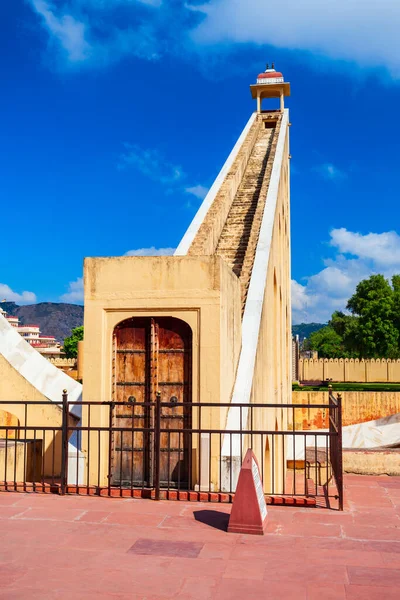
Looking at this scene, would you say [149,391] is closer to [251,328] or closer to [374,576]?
[251,328]

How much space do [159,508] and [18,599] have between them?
254 cm

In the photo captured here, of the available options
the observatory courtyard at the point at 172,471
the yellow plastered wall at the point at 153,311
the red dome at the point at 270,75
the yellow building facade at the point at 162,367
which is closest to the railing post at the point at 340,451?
the observatory courtyard at the point at 172,471

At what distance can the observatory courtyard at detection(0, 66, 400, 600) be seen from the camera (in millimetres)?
4695

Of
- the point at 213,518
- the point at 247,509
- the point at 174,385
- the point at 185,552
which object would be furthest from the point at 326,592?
the point at 174,385

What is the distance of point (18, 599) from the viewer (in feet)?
13.7

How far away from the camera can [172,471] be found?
25.6 ft

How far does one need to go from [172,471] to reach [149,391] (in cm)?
101

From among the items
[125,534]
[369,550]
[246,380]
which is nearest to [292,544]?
[369,550]

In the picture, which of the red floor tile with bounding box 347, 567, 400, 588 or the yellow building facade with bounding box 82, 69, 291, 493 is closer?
the red floor tile with bounding box 347, 567, 400, 588

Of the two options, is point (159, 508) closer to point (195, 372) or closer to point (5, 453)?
point (195, 372)

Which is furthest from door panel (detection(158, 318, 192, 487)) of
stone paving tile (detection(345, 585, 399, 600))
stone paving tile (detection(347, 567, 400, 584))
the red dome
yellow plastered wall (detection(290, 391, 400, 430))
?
the red dome

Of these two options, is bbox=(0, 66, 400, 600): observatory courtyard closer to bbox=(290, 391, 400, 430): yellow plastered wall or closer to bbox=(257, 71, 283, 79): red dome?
bbox=(290, 391, 400, 430): yellow plastered wall

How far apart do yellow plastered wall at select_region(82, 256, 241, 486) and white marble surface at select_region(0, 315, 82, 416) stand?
2.41 m

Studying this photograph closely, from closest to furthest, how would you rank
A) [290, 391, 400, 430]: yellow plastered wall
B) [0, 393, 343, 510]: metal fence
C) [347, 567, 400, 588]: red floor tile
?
[347, 567, 400, 588]: red floor tile < [0, 393, 343, 510]: metal fence < [290, 391, 400, 430]: yellow plastered wall
